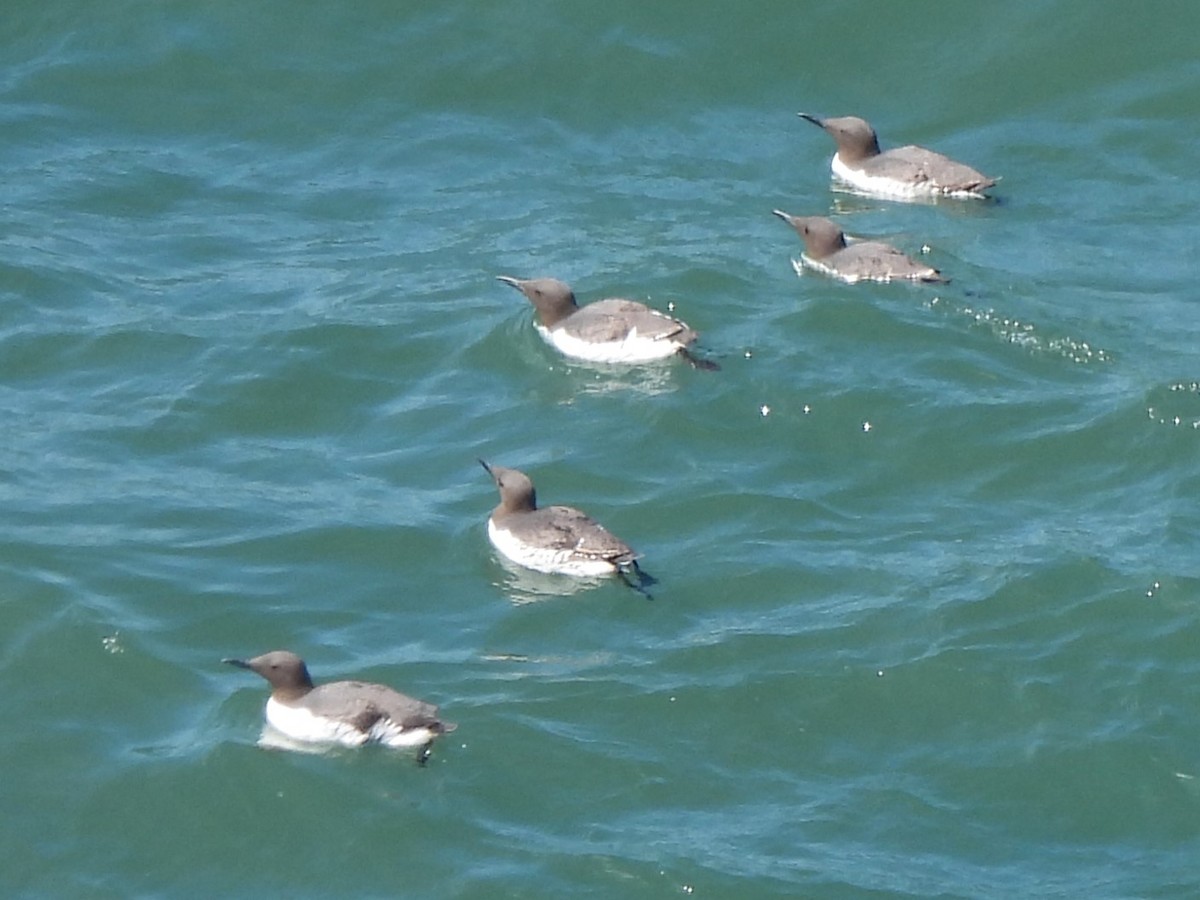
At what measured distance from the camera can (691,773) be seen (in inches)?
473

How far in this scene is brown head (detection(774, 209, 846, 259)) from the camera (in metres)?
18.0

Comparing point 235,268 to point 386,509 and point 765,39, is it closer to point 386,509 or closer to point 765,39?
point 386,509

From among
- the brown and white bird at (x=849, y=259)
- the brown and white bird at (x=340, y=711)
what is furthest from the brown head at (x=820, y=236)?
the brown and white bird at (x=340, y=711)

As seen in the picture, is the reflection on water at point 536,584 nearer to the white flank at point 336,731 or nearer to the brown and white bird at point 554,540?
the brown and white bird at point 554,540

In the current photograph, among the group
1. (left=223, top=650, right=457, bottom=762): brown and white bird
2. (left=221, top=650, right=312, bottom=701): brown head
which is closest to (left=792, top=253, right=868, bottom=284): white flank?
(left=223, top=650, right=457, bottom=762): brown and white bird

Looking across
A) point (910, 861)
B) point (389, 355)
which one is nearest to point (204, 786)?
point (910, 861)

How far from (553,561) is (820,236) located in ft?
16.7

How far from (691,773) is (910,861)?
1333 millimetres

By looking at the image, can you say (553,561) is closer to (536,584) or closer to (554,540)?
(554,540)

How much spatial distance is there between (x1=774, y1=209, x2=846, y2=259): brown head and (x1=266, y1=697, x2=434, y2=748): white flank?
7159mm

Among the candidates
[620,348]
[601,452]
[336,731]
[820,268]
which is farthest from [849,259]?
[336,731]

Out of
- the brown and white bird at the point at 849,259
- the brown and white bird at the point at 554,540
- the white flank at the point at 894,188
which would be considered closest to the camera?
the brown and white bird at the point at 554,540

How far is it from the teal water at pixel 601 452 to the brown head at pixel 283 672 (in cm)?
41

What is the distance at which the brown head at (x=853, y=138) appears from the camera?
2008 centimetres
